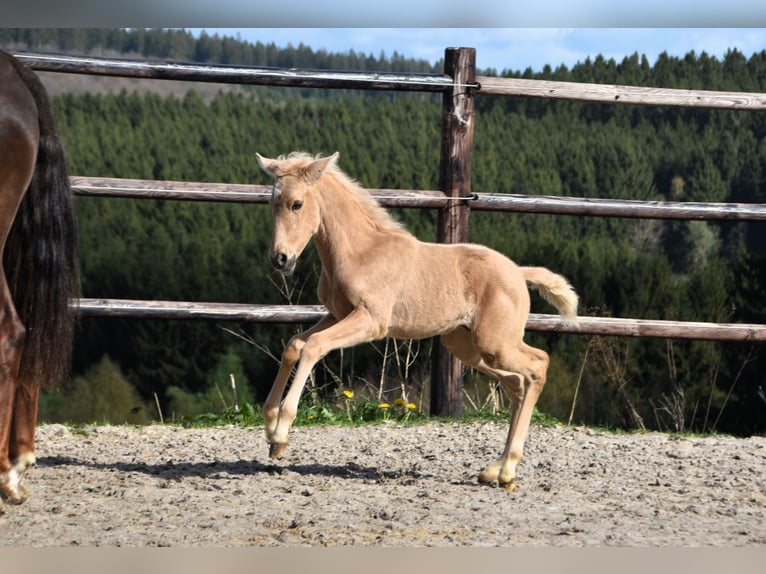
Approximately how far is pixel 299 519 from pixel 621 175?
21.7 meters

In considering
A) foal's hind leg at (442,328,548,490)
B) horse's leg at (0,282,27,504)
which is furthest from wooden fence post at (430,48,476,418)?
horse's leg at (0,282,27,504)

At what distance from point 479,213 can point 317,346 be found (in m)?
16.4

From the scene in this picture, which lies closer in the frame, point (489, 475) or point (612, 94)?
point (489, 475)

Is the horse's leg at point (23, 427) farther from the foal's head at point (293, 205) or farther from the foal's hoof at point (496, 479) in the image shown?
the foal's hoof at point (496, 479)

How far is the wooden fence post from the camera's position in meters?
6.11

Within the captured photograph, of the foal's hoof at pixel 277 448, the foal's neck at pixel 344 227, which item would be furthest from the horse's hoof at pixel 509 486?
the foal's neck at pixel 344 227

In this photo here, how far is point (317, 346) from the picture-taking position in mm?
4070

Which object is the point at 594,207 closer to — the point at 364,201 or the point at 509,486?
the point at 364,201

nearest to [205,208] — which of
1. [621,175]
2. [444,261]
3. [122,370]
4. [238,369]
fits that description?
[122,370]

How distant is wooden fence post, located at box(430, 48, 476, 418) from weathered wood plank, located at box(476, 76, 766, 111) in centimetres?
13

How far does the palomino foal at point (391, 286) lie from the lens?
4.20 meters

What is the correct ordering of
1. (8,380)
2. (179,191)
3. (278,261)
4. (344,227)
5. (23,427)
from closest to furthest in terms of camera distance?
(8,380)
(278,261)
(23,427)
(344,227)
(179,191)

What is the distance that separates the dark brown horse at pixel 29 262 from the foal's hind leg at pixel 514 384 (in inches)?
72.3

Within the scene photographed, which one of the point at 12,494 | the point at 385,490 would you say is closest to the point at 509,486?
the point at 385,490
